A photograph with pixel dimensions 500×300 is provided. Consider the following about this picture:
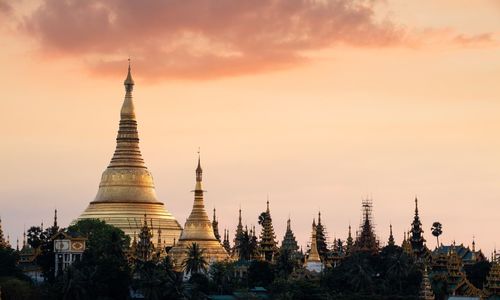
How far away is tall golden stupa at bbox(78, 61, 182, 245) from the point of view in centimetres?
16188

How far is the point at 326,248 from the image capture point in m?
170

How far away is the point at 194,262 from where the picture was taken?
470 feet

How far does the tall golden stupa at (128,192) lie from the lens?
162 meters

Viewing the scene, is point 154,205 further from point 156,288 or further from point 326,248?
point 156,288

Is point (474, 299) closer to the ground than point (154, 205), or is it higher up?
closer to the ground

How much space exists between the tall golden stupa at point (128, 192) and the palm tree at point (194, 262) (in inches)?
580

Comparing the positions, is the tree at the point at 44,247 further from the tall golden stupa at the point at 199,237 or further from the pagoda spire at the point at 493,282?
the pagoda spire at the point at 493,282

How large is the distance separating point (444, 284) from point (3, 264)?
35761mm

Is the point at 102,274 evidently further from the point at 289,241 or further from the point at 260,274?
the point at 289,241

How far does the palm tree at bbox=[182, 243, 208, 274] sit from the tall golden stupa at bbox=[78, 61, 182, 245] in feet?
48.4

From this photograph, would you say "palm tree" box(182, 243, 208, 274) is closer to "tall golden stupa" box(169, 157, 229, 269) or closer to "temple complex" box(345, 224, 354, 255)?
"tall golden stupa" box(169, 157, 229, 269)

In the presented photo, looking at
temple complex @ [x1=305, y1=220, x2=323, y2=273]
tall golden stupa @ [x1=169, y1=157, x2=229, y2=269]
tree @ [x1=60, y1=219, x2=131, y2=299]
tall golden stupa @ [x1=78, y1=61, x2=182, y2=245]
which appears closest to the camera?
tree @ [x1=60, y1=219, x2=131, y2=299]

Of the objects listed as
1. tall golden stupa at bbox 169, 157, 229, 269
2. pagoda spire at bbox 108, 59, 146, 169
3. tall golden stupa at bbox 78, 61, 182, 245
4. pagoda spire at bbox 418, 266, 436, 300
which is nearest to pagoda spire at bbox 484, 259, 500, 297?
pagoda spire at bbox 418, 266, 436, 300

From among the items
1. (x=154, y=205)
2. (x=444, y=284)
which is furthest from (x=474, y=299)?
(x=154, y=205)
